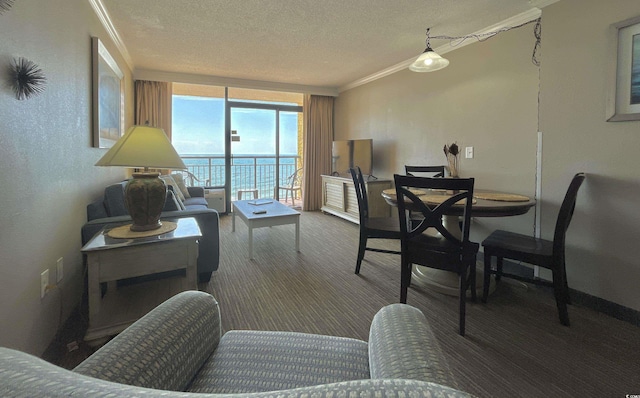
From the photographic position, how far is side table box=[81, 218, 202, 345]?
64.0 inches

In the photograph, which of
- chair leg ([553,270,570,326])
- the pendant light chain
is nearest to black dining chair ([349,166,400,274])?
chair leg ([553,270,570,326])

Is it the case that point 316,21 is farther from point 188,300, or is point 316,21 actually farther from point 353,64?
point 188,300

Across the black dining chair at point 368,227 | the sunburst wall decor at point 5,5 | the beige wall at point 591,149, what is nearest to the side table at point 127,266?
the sunburst wall decor at point 5,5

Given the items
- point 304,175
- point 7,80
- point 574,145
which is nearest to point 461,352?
point 574,145

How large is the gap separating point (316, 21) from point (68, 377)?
10.4 feet

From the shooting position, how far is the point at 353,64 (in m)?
4.35

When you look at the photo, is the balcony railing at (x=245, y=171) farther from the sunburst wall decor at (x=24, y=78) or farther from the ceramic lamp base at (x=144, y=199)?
the sunburst wall decor at (x=24, y=78)

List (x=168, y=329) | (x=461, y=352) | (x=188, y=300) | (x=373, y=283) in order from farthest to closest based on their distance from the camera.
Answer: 1. (x=373, y=283)
2. (x=461, y=352)
3. (x=188, y=300)
4. (x=168, y=329)

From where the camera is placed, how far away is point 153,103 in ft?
16.3

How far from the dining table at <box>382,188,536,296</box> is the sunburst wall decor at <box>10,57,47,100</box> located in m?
2.17

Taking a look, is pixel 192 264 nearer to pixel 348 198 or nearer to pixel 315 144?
pixel 348 198

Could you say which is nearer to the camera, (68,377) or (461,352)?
(68,377)

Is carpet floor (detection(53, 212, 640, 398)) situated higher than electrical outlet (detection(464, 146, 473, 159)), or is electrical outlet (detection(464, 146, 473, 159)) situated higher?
electrical outlet (detection(464, 146, 473, 159))

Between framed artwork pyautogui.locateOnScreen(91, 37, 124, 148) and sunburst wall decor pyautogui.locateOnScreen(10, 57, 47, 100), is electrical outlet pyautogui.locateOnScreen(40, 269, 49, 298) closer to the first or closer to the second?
sunburst wall decor pyautogui.locateOnScreen(10, 57, 47, 100)
